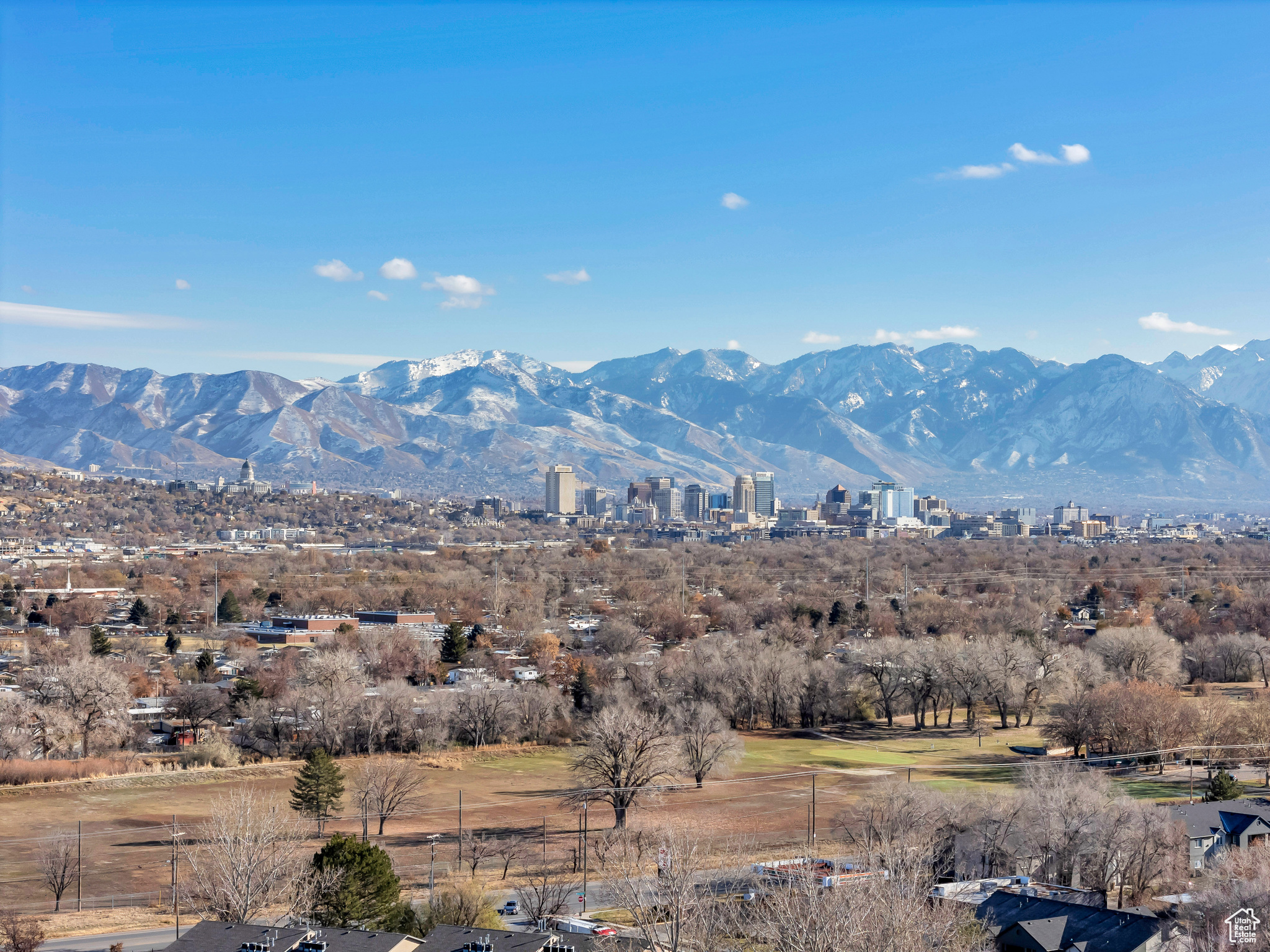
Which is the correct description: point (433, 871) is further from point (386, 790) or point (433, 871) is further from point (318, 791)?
point (318, 791)

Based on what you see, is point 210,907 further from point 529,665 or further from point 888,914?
point 529,665

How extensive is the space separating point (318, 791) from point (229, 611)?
63891 mm

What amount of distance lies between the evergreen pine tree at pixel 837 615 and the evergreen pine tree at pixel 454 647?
31.4 metres

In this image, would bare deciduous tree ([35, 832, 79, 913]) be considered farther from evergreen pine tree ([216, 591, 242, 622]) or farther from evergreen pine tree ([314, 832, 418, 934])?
evergreen pine tree ([216, 591, 242, 622])

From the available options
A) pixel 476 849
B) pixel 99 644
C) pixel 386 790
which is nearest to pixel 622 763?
pixel 476 849

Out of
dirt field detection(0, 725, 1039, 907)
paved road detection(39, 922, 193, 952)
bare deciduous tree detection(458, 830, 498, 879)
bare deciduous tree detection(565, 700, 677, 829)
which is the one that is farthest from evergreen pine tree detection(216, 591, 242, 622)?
paved road detection(39, 922, 193, 952)

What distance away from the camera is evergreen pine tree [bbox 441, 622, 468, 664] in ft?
281

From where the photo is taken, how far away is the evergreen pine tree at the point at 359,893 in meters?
30.1

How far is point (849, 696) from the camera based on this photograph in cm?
7319

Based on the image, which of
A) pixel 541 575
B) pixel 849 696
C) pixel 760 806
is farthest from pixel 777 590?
pixel 760 806

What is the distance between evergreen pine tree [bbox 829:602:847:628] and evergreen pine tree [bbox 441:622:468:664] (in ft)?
103

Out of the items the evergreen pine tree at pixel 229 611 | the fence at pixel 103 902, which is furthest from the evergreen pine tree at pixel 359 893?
the evergreen pine tree at pixel 229 611

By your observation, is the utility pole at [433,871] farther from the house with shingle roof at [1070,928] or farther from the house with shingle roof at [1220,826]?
the house with shingle roof at [1220,826]

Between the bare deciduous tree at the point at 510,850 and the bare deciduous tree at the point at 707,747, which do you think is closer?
the bare deciduous tree at the point at 510,850
